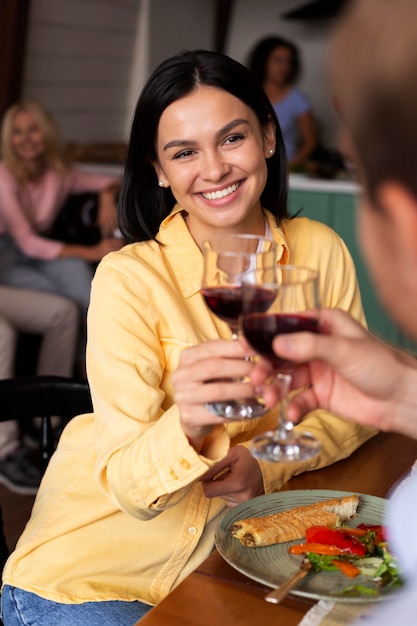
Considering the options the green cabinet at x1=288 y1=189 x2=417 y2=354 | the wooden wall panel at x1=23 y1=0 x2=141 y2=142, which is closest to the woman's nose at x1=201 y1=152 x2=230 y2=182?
the green cabinet at x1=288 y1=189 x2=417 y2=354

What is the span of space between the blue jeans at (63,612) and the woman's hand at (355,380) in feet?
1.48

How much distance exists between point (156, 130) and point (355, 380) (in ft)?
2.59

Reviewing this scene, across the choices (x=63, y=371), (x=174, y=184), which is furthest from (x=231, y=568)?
(x=63, y=371)

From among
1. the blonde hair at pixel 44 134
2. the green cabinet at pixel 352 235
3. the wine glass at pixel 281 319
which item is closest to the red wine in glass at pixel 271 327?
the wine glass at pixel 281 319

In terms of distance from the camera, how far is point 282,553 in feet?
4.33

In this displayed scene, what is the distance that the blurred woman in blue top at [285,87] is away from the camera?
6582 mm

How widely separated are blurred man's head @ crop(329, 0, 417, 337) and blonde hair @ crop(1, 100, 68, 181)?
4.15 m

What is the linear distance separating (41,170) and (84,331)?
0.95m

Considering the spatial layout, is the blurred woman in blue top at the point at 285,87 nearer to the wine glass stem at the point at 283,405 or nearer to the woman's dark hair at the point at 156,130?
the woman's dark hair at the point at 156,130

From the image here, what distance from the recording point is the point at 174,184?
1867mm

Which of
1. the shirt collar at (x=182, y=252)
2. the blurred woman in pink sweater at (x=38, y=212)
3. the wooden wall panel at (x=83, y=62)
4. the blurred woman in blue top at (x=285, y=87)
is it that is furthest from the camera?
the blurred woman in blue top at (x=285, y=87)

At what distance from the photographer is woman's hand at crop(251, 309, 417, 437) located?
1.24 m

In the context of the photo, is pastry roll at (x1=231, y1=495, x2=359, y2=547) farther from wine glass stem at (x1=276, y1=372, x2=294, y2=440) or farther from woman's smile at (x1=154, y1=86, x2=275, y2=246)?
woman's smile at (x1=154, y1=86, x2=275, y2=246)

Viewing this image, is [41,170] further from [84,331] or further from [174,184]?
[174,184]
